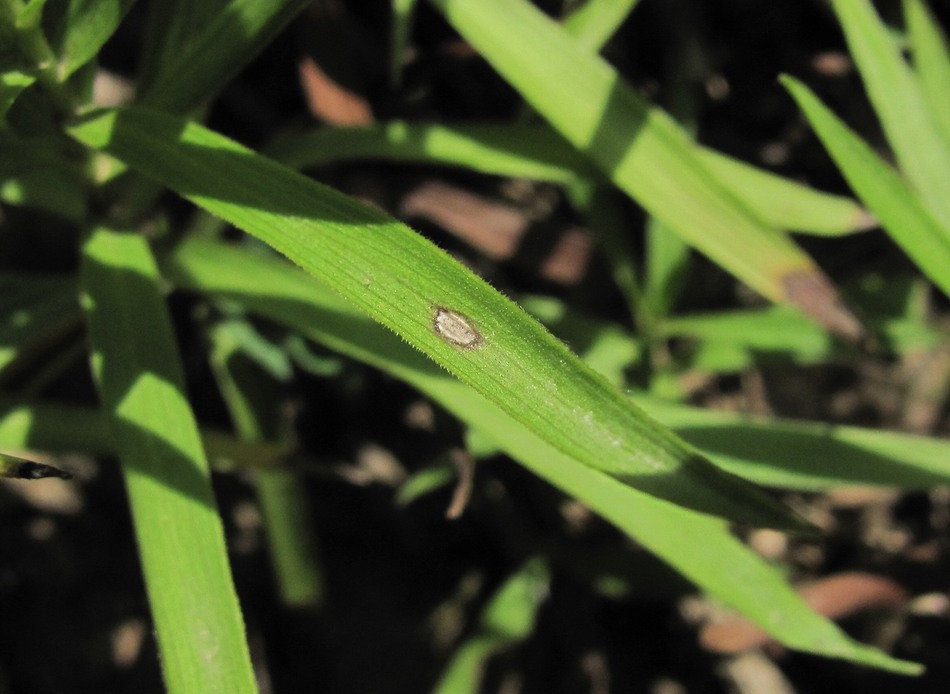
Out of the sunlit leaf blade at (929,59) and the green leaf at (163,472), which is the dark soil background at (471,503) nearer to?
the sunlit leaf blade at (929,59)

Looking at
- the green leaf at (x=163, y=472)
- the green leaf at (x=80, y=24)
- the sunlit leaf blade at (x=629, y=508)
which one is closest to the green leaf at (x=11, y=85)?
the green leaf at (x=80, y=24)

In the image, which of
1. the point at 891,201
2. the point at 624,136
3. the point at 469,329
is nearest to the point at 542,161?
the point at 624,136

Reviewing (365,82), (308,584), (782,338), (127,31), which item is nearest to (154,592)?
(308,584)

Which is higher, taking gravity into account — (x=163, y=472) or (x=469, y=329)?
(x=469, y=329)

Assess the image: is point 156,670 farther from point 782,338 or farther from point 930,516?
point 930,516

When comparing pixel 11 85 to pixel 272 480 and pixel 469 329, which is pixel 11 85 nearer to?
pixel 469 329

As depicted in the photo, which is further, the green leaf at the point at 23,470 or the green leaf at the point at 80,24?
the green leaf at the point at 80,24

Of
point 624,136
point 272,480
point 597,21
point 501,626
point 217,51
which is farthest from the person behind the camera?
point 501,626
